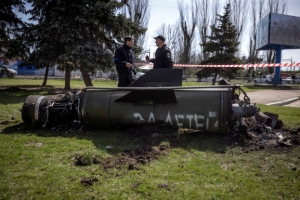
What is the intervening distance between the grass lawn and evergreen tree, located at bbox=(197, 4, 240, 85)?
19629mm

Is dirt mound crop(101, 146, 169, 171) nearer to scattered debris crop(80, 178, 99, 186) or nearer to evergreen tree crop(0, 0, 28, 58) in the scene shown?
scattered debris crop(80, 178, 99, 186)

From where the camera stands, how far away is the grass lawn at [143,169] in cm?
277

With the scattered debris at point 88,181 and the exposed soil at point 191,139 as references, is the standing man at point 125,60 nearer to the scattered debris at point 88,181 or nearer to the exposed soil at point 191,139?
the exposed soil at point 191,139

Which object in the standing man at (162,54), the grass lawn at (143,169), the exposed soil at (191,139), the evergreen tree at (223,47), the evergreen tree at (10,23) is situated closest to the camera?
the grass lawn at (143,169)

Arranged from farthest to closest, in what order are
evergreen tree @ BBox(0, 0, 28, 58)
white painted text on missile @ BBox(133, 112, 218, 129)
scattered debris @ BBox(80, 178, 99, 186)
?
evergreen tree @ BBox(0, 0, 28, 58), white painted text on missile @ BBox(133, 112, 218, 129), scattered debris @ BBox(80, 178, 99, 186)

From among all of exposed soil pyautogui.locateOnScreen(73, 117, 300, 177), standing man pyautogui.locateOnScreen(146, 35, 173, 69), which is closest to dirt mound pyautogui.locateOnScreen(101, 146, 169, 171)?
exposed soil pyautogui.locateOnScreen(73, 117, 300, 177)

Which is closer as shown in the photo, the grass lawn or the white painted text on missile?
the grass lawn

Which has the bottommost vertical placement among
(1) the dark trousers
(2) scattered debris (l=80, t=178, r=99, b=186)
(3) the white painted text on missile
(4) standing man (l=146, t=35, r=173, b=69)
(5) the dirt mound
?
(2) scattered debris (l=80, t=178, r=99, b=186)

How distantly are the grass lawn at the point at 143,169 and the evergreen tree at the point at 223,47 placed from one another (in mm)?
19629

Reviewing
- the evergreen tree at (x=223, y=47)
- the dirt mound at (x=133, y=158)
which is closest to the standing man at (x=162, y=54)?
the dirt mound at (x=133, y=158)

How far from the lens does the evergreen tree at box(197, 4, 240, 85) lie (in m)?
23.2

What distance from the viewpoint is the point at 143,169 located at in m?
3.39

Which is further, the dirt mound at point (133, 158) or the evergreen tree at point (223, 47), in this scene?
the evergreen tree at point (223, 47)

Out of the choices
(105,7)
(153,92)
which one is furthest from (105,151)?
(105,7)
